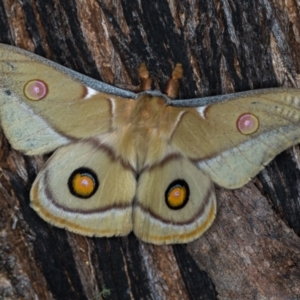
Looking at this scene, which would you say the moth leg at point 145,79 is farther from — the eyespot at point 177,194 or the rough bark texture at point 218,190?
the eyespot at point 177,194

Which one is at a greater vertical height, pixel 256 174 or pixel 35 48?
pixel 35 48

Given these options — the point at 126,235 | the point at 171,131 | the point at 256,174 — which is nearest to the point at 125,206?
the point at 126,235

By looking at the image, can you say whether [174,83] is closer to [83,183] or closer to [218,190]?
[218,190]

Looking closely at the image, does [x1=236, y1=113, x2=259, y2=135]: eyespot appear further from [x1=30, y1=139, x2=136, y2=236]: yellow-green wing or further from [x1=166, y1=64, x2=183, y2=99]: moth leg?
[x1=30, y1=139, x2=136, y2=236]: yellow-green wing

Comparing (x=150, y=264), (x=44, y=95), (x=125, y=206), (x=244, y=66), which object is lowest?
(x=150, y=264)

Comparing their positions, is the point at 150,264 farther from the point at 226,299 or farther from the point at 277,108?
the point at 277,108

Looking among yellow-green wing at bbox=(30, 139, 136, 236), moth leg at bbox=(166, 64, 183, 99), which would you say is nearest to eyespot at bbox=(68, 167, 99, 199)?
yellow-green wing at bbox=(30, 139, 136, 236)

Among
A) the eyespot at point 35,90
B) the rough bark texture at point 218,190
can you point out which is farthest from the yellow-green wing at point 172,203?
the eyespot at point 35,90
